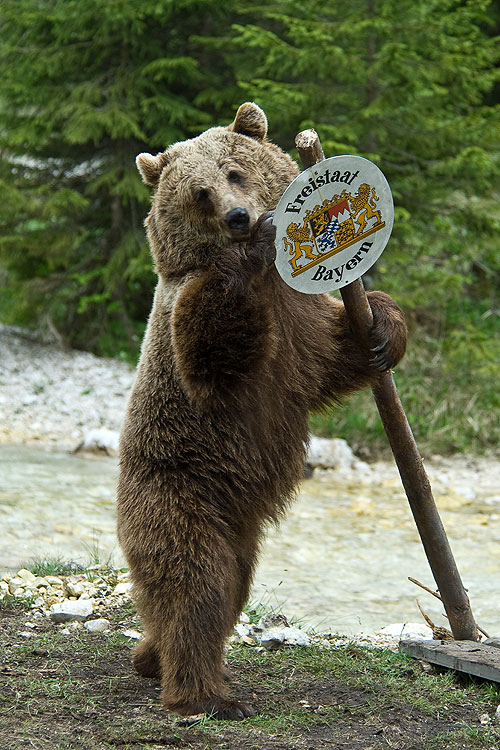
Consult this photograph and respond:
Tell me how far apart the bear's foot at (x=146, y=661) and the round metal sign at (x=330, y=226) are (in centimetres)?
165

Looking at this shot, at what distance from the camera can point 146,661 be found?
12.0 ft

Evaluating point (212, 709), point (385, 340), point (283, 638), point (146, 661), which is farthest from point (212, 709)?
point (385, 340)

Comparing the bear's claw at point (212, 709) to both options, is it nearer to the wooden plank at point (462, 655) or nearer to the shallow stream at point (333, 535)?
the wooden plank at point (462, 655)

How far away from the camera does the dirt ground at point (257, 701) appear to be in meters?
3.05

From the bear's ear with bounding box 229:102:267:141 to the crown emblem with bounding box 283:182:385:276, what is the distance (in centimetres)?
67

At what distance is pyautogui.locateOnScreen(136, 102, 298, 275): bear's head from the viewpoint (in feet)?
11.3

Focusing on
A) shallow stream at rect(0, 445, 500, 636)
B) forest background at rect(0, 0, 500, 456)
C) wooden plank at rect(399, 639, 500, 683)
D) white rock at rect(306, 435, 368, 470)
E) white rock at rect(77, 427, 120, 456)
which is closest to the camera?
wooden plank at rect(399, 639, 500, 683)

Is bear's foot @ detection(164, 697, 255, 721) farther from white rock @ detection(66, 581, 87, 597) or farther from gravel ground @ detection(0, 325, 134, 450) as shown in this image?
gravel ground @ detection(0, 325, 134, 450)

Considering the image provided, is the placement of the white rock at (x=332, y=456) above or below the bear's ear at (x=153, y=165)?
below

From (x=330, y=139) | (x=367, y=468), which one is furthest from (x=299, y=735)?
(x=330, y=139)

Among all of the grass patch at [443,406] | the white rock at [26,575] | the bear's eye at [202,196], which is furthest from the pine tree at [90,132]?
the bear's eye at [202,196]

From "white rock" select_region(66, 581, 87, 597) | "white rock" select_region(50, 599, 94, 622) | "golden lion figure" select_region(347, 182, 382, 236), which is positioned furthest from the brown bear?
"white rock" select_region(66, 581, 87, 597)

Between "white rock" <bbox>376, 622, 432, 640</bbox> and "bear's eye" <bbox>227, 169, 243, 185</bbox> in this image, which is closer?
"bear's eye" <bbox>227, 169, 243, 185</bbox>

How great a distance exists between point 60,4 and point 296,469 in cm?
890
